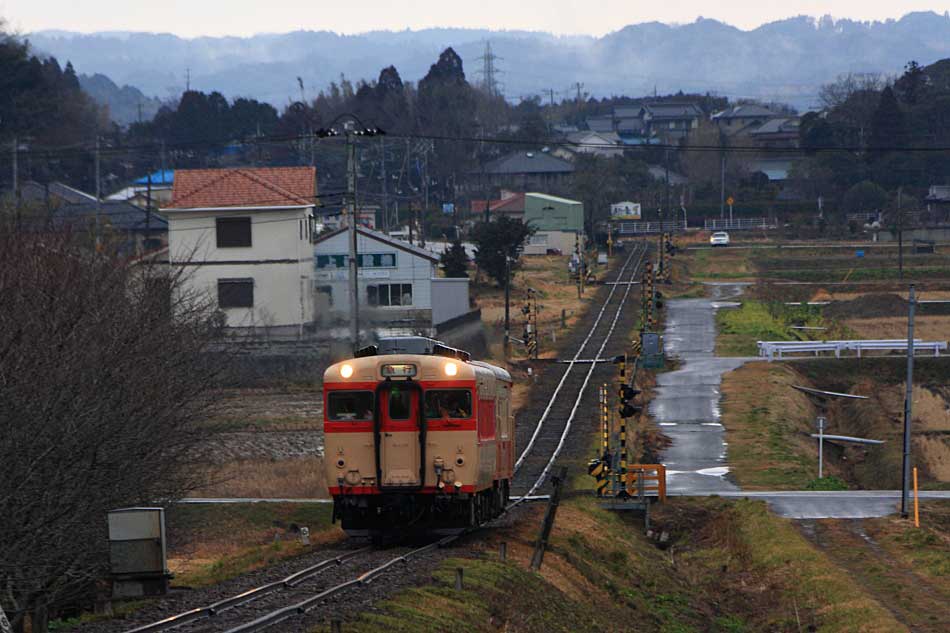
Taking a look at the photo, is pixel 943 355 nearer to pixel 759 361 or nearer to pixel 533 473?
pixel 759 361

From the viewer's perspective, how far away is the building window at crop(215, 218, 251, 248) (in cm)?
5559

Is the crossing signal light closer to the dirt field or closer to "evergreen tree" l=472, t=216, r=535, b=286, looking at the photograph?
the dirt field

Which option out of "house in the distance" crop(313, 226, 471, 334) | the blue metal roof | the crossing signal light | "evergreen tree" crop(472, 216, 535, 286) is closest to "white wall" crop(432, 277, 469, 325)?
"house in the distance" crop(313, 226, 471, 334)

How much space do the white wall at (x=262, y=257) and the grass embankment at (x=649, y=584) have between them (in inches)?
1152

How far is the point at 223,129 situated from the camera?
446 feet

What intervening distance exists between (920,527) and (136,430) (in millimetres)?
15562

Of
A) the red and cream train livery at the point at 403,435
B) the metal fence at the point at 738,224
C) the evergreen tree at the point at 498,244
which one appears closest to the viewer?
the red and cream train livery at the point at 403,435

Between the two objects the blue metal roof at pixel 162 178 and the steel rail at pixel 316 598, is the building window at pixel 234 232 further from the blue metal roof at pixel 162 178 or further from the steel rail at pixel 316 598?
the blue metal roof at pixel 162 178

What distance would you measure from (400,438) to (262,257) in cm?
3718

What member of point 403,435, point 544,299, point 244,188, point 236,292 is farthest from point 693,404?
point 544,299

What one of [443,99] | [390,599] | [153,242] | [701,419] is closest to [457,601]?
[390,599]

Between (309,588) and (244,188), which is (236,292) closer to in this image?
(244,188)

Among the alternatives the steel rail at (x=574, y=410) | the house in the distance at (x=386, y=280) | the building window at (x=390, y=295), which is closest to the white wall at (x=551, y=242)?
the steel rail at (x=574, y=410)

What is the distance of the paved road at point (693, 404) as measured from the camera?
33.7m
